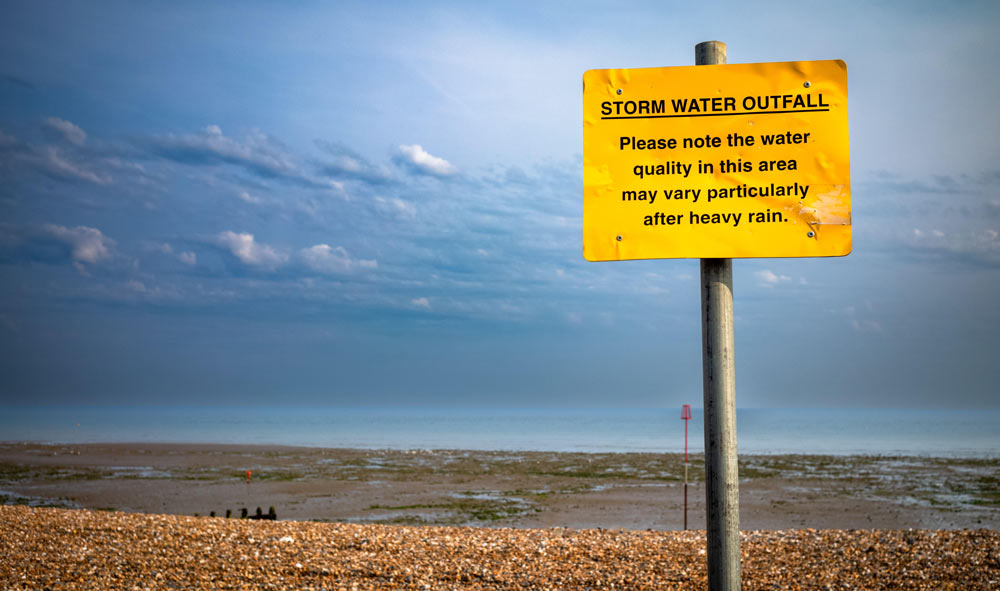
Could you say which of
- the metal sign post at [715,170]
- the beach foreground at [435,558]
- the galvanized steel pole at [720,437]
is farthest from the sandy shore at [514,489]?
the metal sign post at [715,170]

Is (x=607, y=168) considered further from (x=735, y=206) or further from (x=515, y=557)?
(x=515, y=557)

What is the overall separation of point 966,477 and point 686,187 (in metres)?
35.0

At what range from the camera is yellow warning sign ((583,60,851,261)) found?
11.0 feet

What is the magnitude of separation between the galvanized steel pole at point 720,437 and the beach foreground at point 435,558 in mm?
4462

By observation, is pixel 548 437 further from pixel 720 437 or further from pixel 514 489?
pixel 720 437

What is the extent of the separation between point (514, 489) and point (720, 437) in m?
25.4

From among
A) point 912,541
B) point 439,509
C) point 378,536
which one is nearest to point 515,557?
point 378,536

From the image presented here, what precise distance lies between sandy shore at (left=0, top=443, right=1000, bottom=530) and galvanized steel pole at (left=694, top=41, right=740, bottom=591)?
16441 millimetres

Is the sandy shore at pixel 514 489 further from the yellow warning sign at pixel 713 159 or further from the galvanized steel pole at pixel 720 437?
the yellow warning sign at pixel 713 159

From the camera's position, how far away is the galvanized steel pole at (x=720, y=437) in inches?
128

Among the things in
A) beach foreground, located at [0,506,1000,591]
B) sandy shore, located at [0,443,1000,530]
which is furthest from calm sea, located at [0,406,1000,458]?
beach foreground, located at [0,506,1000,591]

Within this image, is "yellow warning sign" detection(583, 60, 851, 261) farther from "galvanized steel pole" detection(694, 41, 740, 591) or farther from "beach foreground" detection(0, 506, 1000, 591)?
"beach foreground" detection(0, 506, 1000, 591)

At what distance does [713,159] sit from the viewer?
11.2ft

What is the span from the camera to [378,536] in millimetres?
9578
